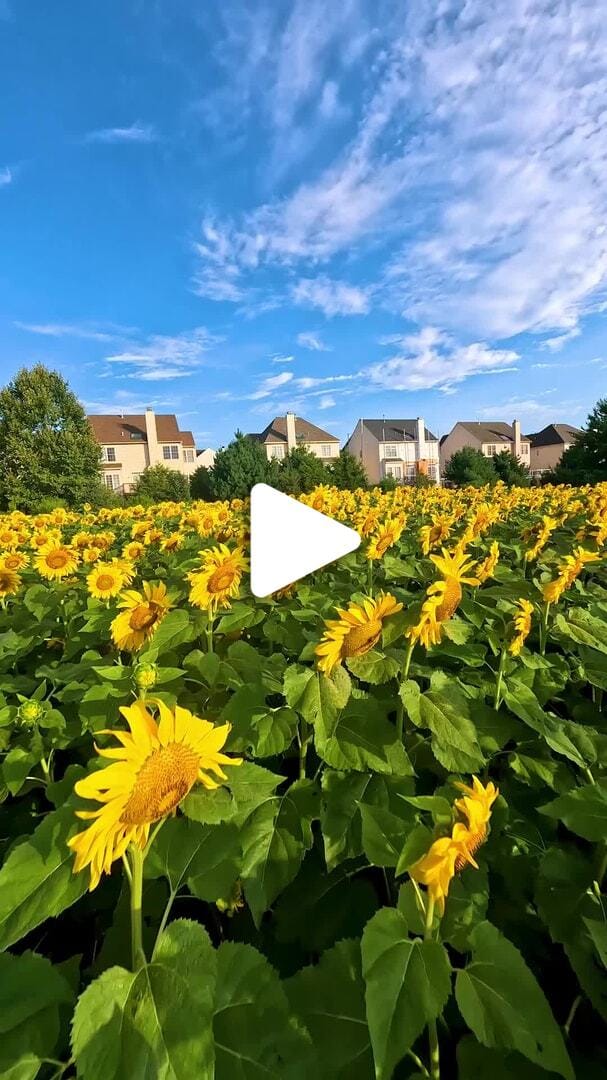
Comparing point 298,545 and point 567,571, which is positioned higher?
point 298,545

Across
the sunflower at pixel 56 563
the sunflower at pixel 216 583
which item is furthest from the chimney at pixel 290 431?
the sunflower at pixel 216 583

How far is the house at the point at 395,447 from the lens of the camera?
62844mm

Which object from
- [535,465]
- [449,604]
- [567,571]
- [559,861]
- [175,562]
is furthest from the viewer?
[535,465]

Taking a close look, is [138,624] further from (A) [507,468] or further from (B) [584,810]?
(A) [507,468]

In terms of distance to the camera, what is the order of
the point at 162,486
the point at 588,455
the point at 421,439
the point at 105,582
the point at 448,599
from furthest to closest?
the point at 421,439 < the point at 162,486 < the point at 588,455 < the point at 105,582 < the point at 448,599

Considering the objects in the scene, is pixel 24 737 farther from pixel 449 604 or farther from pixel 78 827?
pixel 449 604

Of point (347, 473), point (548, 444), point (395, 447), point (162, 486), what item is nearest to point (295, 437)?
point (395, 447)

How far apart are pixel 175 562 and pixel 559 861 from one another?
9.12ft

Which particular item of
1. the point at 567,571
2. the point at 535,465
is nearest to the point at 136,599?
the point at 567,571

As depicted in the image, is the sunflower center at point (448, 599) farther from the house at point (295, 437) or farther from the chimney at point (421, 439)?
the chimney at point (421, 439)

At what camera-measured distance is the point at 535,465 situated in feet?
218

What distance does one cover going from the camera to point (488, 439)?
65625mm

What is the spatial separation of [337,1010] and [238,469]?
35899mm

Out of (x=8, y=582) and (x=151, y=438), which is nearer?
(x=8, y=582)
